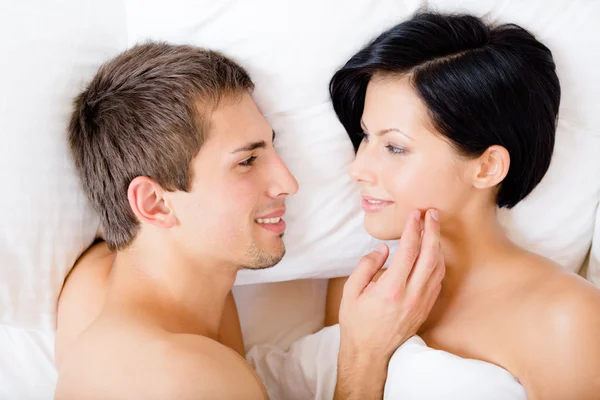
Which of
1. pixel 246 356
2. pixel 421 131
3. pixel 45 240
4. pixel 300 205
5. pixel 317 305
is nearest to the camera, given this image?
pixel 421 131

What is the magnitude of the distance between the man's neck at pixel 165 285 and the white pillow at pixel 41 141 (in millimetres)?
199

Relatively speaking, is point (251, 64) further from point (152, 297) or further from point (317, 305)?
point (317, 305)

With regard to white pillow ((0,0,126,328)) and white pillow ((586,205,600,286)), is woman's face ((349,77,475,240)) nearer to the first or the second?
white pillow ((586,205,600,286))

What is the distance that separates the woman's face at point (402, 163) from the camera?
151 centimetres

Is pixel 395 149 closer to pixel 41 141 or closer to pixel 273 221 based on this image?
pixel 273 221

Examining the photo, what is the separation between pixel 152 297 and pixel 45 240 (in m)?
0.35

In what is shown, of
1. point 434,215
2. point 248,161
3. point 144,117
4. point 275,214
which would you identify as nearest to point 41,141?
point 144,117

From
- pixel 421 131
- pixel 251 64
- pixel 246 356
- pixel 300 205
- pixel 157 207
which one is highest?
pixel 251 64

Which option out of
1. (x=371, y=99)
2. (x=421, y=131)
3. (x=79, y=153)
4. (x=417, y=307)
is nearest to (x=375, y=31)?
(x=371, y=99)

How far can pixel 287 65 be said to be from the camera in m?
1.68

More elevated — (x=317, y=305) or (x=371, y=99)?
(x=371, y=99)

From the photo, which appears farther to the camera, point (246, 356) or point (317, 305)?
point (317, 305)

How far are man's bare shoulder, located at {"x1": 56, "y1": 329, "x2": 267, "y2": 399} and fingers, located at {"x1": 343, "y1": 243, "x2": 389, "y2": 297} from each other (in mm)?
376

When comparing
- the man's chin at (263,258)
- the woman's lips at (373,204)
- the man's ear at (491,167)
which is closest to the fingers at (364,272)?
the woman's lips at (373,204)
